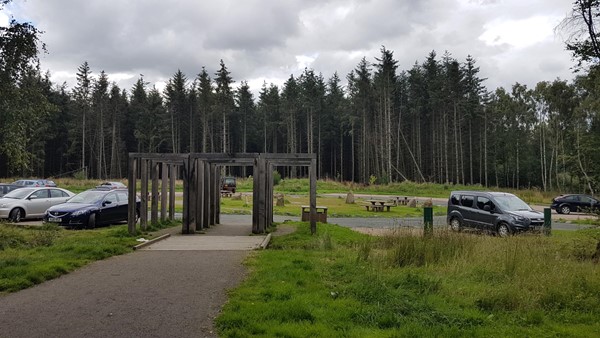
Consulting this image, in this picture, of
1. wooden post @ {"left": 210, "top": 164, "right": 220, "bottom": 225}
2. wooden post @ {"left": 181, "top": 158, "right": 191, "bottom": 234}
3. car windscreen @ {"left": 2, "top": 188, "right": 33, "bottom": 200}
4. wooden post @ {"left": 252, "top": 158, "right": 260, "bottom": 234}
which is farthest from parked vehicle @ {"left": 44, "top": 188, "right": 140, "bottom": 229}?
wooden post @ {"left": 252, "top": 158, "right": 260, "bottom": 234}

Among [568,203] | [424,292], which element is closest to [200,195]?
[424,292]

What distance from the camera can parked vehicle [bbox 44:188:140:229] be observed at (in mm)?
17047

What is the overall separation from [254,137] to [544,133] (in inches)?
1874

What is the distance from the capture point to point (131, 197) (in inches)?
594

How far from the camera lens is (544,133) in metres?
67.4

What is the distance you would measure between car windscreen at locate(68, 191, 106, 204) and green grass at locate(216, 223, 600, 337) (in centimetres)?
1067

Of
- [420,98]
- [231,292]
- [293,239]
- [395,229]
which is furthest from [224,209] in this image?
[420,98]

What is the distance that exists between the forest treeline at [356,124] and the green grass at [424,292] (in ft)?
157

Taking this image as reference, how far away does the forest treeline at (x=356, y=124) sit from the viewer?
211 feet

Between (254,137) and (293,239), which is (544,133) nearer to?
(254,137)

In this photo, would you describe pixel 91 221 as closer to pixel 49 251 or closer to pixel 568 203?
pixel 49 251

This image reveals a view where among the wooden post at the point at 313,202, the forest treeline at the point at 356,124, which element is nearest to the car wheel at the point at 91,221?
the wooden post at the point at 313,202

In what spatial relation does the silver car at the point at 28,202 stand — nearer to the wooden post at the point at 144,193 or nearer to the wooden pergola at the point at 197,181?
the wooden pergola at the point at 197,181

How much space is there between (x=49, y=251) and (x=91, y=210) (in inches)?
254
